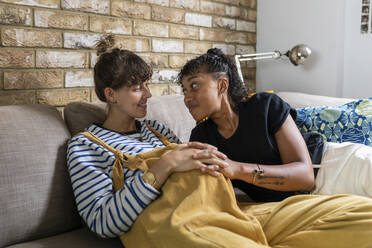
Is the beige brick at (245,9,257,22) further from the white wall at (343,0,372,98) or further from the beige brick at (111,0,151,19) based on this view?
the beige brick at (111,0,151,19)

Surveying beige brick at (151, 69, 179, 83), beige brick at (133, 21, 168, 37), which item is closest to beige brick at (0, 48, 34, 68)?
beige brick at (133, 21, 168, 37)

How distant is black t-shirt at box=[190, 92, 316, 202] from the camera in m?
1.45

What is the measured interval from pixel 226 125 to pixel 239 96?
0.13m

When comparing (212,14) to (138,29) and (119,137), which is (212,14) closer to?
(138,29)

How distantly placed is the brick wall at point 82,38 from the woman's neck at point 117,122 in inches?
16.5

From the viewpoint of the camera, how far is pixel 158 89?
7.59ft

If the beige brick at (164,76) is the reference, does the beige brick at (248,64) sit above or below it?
above

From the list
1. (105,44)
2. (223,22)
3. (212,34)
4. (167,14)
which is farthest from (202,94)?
(223,22)

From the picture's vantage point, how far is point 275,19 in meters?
2.89

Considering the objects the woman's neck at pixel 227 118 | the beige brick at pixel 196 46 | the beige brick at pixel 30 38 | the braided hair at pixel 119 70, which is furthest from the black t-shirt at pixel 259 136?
the beige brick at pixel 196 46

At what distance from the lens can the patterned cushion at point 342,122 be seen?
66.5 inches

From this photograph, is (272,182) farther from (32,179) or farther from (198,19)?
(198,19)

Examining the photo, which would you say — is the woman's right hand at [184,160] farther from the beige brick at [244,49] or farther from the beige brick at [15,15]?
the beige brick at [244,49]

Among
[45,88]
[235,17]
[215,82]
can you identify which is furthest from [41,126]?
[235,17]
